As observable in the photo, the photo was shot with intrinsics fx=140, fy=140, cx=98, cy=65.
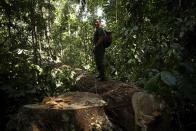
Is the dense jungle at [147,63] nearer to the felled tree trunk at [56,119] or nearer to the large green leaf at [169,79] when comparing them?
the large green leaf at [169,79]

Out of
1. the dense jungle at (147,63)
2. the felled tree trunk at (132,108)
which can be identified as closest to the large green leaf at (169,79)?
the dense jungle at (147,63)

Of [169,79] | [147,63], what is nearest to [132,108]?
[147,63]

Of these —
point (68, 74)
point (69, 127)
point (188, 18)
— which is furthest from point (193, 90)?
point (68, 74)

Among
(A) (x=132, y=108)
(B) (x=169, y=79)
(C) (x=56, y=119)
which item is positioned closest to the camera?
(B) (x=169, y=79)

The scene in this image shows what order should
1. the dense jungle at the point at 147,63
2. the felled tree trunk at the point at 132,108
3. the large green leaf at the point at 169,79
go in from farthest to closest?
the felled tree trunk at the point at 132,108 < the dense jungle at the point at 147,63 < the large green leaf at the point at 169,79

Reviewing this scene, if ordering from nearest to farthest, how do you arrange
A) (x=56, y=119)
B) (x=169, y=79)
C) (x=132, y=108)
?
1. (x=169, y=79)
2. (x=56, y=119)
3. (x=132, y=108)

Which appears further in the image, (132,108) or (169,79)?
(132,108)

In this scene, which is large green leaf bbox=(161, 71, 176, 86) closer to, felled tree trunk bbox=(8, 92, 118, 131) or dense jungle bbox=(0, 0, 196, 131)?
dense jungle bbox=(0, 0, 196, 131)

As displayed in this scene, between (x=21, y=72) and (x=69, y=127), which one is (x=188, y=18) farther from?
(x=21, y=72)

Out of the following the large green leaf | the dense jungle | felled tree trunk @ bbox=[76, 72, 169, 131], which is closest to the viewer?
the large green leaf

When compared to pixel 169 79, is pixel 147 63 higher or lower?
higher

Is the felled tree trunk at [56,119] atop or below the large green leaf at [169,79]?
below

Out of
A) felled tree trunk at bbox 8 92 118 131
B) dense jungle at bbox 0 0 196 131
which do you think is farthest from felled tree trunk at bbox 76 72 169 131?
felled tree trunk at bbox 8 92 118 131

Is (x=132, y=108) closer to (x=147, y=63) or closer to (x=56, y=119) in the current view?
(x=147, y=63)
